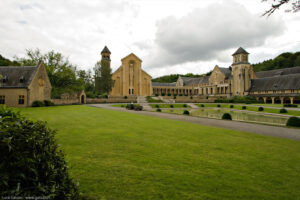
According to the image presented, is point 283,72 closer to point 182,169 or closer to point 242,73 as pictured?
point 242,73

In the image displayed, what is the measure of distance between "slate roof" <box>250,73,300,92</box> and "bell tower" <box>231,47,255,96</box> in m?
2.81

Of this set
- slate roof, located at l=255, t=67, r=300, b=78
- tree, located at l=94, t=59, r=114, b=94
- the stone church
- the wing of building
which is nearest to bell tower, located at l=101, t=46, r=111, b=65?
the stone church

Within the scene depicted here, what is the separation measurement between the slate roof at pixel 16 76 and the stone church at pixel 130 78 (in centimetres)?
3374

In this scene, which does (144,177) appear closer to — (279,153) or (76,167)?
(76,167)

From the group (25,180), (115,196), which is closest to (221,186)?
(115,196)

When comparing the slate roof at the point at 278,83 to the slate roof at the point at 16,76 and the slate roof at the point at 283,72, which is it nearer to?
the slate roof at the point at 283,72

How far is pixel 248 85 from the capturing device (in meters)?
68.8

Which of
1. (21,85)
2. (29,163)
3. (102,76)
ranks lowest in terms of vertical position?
(29,163)

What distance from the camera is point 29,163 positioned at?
211cm

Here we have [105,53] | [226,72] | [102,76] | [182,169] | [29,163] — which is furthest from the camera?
[226,72]

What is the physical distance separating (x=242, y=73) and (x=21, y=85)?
7215 centimetres

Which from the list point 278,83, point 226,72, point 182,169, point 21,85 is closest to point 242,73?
point 226,72

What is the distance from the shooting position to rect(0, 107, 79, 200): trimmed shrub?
1911 mm

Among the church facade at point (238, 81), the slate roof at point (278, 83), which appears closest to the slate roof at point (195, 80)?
the church facade at point (238, 81)
